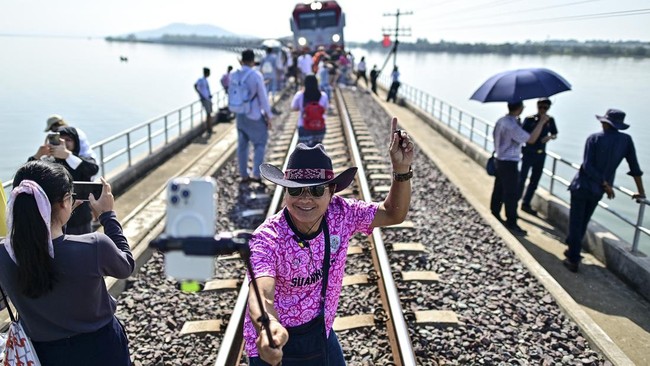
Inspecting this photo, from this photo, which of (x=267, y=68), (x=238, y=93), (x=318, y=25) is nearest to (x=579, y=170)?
(x=238, y=93)

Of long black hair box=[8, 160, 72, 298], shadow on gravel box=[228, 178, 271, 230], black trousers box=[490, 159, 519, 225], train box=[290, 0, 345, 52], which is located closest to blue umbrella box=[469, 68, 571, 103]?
black trousers box=[490, 159, 519, 225]

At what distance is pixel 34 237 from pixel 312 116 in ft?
20.2

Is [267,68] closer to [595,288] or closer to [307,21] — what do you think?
[307,21]

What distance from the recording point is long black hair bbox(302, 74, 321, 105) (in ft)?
25.3

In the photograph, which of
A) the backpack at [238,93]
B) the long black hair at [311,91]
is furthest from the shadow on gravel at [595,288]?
the backpack at [238,93]

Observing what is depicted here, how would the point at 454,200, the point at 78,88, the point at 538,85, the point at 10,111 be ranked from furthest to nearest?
the point at 78,88, the point at 10,111, the point at 454,200, the point at 538,85

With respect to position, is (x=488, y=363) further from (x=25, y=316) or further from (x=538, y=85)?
(x=538, y=85)

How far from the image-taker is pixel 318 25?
93.1ft

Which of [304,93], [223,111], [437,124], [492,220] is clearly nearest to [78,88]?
[223,111]

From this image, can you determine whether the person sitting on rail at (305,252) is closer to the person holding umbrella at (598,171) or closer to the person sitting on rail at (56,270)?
the person sitting on rail at (56,270)

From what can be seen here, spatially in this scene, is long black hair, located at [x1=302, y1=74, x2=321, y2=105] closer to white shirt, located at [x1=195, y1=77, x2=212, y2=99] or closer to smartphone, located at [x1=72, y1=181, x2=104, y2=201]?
smartphone, located at [x1=72, y1=181, x2=104, y2=201]

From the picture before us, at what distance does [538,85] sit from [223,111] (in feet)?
37.6

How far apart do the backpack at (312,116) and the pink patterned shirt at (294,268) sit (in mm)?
5587

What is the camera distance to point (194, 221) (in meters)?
1.41
